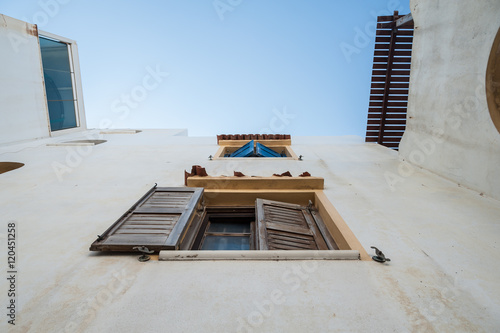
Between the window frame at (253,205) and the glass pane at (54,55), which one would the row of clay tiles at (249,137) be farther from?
the glass pane at (54,55)

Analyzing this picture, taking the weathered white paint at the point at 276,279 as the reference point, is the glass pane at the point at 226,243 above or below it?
below

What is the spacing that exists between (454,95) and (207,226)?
4.14 m

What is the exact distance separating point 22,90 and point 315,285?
34.5ft

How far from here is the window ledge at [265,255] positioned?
105 inches

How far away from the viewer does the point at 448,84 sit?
497 cm

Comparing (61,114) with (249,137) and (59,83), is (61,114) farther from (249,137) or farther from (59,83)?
(249,137)

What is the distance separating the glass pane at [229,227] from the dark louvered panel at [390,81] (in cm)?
662

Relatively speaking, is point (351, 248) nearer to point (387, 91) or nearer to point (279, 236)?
point (279, 236)

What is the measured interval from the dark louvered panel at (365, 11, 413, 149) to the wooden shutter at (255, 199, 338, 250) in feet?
21.0

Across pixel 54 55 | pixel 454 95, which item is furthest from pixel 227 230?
pixel 54 55

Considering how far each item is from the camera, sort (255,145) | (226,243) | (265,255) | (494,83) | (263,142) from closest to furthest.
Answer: (265,255) < (226,243) < (494,83) < (255,145) < (263,142)

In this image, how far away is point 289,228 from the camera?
3.61 metres

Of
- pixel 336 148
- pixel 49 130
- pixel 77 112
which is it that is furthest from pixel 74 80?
pixel 336 148

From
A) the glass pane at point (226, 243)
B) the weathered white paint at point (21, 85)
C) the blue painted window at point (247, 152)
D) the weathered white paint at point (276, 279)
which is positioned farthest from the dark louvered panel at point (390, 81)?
the weathered white paint at point (21, 85)
